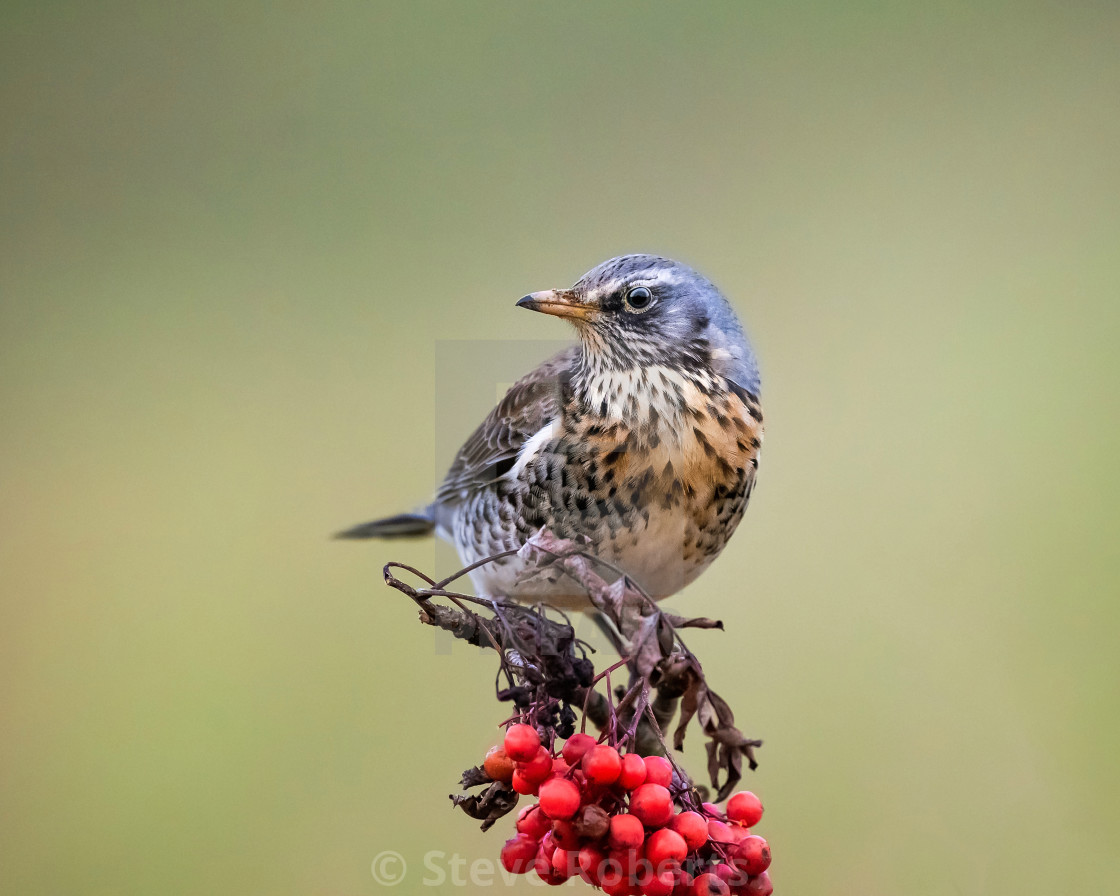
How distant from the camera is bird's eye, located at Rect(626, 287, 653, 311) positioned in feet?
4.15

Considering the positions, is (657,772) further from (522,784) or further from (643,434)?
(643,434)

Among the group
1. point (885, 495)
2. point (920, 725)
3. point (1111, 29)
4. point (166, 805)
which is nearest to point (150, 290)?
point (166, 805)

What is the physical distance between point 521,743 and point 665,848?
6.0 inches

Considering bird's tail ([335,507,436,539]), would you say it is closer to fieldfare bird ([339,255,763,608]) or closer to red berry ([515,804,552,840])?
fieldfare bird ([339,255,763,608])

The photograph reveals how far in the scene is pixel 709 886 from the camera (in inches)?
33.8

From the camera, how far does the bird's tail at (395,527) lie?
1.99 metres

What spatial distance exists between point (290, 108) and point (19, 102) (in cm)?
64

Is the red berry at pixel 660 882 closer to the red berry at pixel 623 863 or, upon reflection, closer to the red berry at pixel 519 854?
the red berry at pixel 623 863

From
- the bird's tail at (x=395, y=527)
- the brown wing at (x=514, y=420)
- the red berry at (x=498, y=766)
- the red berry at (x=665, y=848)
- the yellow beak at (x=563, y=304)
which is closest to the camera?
the red berry at (x=665, y=848)

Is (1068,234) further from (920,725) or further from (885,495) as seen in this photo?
(920,725)

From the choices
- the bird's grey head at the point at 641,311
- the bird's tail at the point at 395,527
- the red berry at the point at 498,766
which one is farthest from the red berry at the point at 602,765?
the bird's tail at the point at 395,527

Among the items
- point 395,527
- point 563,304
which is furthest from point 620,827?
point 395,527

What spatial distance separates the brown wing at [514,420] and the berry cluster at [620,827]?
1.94 feet

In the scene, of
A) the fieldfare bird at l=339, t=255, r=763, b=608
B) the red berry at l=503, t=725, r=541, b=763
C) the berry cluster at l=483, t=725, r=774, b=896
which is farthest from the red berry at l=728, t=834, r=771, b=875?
the fieldfare bird at l=339, t=255, r=763, b=608
